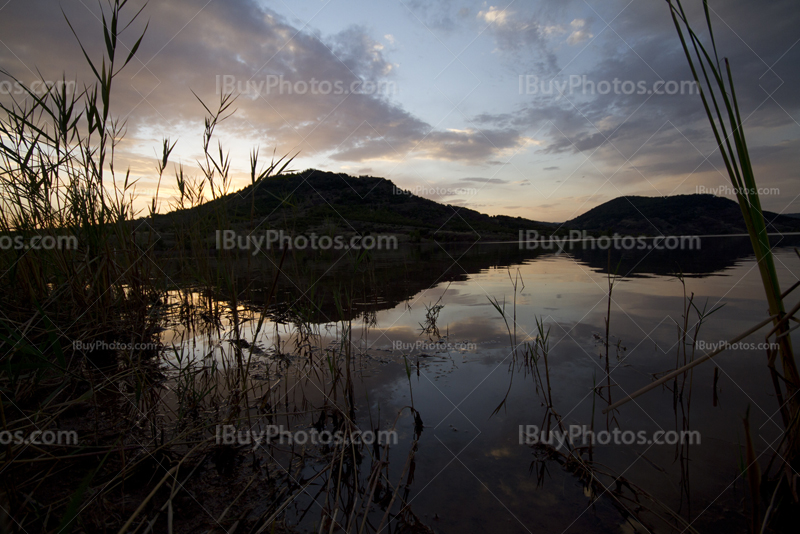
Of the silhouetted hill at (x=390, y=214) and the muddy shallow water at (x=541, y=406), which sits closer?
the muddy shallow water at (x=541, y=406)

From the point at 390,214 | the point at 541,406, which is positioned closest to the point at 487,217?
the point at 390,214

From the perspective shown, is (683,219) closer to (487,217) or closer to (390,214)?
(487,217)

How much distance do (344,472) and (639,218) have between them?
62892 millimetres

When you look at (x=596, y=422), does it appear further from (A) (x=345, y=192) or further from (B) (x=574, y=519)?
(A) (x=345, y=192)

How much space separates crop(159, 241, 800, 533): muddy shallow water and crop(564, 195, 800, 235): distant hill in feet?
151

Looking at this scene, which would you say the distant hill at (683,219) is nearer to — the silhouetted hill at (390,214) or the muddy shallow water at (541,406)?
the silhouetted hill at (390,214)

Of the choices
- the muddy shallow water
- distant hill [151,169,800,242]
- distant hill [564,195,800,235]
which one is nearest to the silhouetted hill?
distant hill [151,169,800,242]

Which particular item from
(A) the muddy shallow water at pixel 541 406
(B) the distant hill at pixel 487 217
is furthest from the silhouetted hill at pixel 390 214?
(A) the muddy shallow water at pixel 541 406

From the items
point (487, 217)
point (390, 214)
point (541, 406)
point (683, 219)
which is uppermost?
point (487, 217)

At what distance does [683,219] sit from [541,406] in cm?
5915

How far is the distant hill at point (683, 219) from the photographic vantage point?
46094mm

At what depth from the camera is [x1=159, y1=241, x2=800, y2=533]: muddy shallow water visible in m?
1.74

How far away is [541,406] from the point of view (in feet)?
8.77

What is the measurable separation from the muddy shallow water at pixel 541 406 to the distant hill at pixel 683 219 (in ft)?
151
